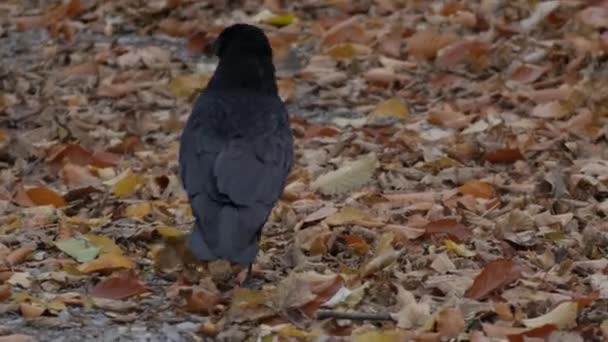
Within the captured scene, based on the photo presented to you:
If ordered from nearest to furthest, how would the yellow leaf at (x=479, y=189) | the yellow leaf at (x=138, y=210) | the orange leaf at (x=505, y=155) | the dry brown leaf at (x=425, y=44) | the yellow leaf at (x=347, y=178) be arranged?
the yellow leaf at (x=138, y=210) < the yellow leaf at (x=479, y=189) < the yellow leaf at (x=347, y=178) < the orange leaf at (x=505, y=155) < the dry brown leaf at (x=425, y=44)

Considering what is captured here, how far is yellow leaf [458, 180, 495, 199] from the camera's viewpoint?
262 inches

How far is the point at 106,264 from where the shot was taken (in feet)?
18.5

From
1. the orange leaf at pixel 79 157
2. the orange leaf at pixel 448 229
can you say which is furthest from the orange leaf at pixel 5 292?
the orange leaf at pixel 79 157

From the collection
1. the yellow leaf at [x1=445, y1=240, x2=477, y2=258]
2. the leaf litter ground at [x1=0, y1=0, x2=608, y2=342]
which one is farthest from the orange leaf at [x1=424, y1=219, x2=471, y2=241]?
the yellow leaf at [x1=445, y1=240, x2=477, y2=258]

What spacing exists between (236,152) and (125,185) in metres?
1.40

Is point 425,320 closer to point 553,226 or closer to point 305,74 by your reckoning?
point 553,226

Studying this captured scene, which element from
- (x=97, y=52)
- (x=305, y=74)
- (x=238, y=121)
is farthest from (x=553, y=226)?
(x=97, y=52)

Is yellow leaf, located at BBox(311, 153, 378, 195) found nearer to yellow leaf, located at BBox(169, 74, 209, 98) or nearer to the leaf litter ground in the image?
the leaf litter ground

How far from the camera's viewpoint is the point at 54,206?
6.72 meters

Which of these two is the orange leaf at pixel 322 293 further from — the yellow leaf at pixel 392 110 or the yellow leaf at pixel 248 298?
the yellow leaf at pixel 392 110

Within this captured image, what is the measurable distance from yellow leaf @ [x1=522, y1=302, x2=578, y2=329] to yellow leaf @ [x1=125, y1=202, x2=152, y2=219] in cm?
214

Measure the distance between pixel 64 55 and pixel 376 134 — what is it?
2675mm

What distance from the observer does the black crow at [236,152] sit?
206 inches

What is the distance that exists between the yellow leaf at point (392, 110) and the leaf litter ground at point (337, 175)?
17 mm
